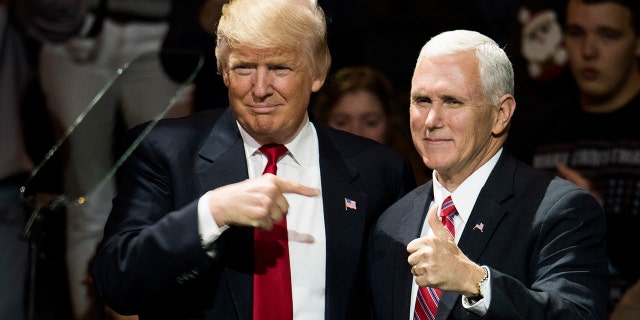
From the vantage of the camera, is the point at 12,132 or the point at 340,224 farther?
the point at 12,132

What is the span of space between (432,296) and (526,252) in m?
0.24

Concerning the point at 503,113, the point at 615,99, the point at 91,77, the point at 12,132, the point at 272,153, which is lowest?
the point at 12,132

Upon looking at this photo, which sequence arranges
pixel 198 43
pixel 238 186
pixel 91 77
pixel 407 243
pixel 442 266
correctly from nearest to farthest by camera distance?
pixel 442 266
pixel 238 186
pixel 407 243
pixel 198 43
pixel 91 77

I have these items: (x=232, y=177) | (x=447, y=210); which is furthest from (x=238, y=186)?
(x=447, y=210)

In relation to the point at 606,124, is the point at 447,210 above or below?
above

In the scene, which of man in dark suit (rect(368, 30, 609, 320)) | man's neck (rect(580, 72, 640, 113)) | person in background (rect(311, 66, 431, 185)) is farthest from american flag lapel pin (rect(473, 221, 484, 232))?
man's neck (rect(580, 72, 640, 113))

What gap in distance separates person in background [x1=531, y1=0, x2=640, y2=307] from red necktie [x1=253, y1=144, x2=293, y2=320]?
1.62 m

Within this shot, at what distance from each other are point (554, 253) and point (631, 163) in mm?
1598

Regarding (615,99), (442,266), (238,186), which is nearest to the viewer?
(442,266)

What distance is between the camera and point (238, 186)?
2189 millimetres

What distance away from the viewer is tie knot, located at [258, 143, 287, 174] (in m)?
2.47

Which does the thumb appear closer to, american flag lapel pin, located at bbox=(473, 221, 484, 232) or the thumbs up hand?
the thumbs up hand

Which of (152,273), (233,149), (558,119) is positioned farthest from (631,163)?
(152,273)

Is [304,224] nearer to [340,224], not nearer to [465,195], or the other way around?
[340,224]
